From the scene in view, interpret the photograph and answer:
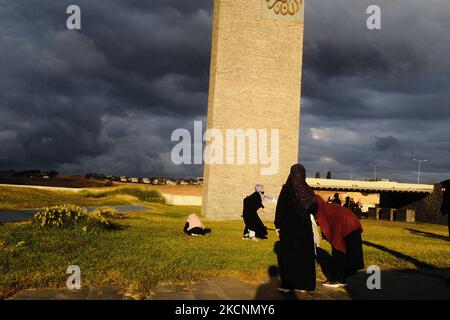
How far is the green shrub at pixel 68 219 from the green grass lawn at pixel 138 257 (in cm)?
33

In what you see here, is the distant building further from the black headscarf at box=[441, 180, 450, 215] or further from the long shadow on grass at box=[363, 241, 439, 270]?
the black headscarf at box=[441, 180, 450, 215]

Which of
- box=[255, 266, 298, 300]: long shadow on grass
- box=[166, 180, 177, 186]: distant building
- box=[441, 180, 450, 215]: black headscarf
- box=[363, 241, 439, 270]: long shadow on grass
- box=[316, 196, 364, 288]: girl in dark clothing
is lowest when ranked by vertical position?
box=[166, 180, 177, 186]: distant building

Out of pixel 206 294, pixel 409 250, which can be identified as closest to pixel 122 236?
pixel 206 294

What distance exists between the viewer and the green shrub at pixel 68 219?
40.7 ft

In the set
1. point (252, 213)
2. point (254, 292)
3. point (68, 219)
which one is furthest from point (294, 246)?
point (68, 219)

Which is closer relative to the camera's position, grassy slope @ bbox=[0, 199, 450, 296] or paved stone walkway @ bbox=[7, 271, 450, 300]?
paved stone walkway @ bbox=[7, 271, 450, 300]

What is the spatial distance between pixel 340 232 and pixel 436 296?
1700mm

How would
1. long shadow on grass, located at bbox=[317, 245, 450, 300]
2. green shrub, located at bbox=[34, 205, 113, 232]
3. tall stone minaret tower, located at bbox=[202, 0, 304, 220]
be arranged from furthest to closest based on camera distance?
tall stone minaret tower, located at bbox=[202, 0, 304, 220] → green shrub, located at bbox=[34, 205, 113, 232] → long shadow on grass, located at bbox=[317, 245, 450, 300]

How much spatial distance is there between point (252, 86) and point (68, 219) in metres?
12.9

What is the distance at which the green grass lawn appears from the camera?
6469 mm

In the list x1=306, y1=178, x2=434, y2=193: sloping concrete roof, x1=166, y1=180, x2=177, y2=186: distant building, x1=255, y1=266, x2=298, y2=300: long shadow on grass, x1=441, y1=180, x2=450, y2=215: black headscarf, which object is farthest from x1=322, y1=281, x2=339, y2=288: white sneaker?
x1=166, y1=180, x2=177, y2=186: distant building

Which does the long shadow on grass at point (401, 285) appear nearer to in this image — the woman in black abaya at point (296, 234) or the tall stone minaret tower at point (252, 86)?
the woman in black abaya at point (296, 234)

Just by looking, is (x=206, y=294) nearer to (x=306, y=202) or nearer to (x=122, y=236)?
(x=306, y=202)

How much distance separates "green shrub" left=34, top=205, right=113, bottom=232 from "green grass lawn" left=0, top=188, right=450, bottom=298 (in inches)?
13.0
